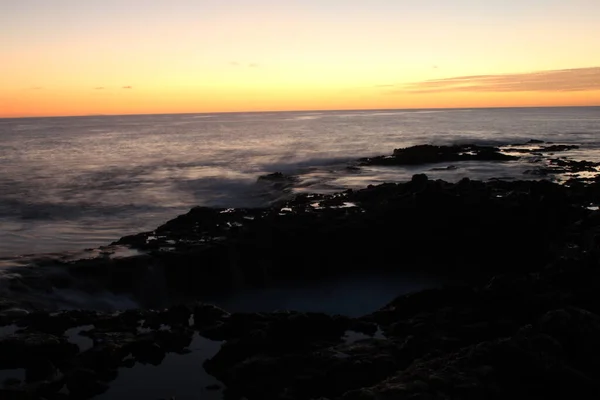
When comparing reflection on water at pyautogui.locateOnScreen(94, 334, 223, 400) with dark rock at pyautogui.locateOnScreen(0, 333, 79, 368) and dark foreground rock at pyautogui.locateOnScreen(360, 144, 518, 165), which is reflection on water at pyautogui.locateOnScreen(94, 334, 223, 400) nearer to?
dark rock at pyautogui.locateOnScreen(0, 333, 79, 368)

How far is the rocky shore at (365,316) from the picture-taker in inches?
263

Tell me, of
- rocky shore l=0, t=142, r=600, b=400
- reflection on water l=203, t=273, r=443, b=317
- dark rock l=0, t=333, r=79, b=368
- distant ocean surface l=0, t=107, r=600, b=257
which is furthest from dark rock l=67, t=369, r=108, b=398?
distant ocean surface l=0, t=107, r=600, b=257

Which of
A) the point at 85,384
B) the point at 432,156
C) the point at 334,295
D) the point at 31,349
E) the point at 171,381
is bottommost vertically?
the point at 334,295

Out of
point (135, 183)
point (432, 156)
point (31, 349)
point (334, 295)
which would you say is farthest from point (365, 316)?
point (432, 156)

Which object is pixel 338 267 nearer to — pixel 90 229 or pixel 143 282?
pixel 143 282

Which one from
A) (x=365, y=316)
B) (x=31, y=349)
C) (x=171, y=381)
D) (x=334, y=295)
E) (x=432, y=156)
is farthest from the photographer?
(x=432, y=156)

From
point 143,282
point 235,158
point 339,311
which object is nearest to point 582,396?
point 339,311

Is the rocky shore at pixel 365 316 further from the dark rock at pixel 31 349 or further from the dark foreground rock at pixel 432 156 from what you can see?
the dark foreground rock at pixel 432 156

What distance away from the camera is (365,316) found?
35.2 ft

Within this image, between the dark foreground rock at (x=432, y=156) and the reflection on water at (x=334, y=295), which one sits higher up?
the dark foreground rock at (x=432, y=156)

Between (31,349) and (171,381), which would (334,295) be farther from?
(31,349)

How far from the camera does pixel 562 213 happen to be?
18.0 m

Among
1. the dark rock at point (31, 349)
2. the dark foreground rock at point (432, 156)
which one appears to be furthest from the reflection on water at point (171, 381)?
the dark foreground rock at point (432, 156)

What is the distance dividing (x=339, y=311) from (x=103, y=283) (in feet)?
20.8
